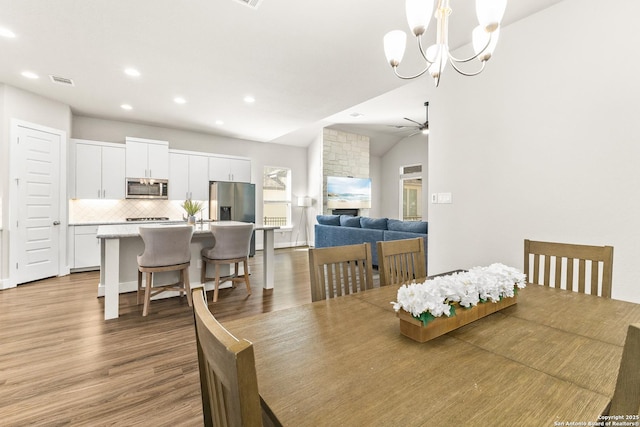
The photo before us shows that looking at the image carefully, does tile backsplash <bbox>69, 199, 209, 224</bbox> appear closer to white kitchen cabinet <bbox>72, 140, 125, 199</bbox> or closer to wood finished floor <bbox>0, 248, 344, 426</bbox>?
white kitchen cabinet <bbox>72, 140, 125, 199</bbox>

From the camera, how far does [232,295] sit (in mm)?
3668

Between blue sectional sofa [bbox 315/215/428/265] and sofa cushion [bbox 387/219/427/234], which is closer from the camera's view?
sofa cushion [bbox 387/219/427/234]

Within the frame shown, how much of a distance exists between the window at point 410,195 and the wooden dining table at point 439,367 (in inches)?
309

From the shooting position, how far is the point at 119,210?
218 inches

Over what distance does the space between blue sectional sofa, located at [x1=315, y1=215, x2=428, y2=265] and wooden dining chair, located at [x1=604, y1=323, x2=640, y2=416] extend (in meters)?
3.88

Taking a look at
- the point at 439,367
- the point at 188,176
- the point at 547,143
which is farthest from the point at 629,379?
the point at 188,176

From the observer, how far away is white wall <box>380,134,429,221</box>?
8.33 meters

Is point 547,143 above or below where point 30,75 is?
below

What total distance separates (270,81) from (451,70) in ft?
7.17

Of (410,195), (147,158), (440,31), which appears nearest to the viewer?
(440,31)

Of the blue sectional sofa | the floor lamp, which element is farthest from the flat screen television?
the blue sectional sofa

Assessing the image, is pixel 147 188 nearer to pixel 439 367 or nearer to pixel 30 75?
pixel 30 75

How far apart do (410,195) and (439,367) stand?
862 cm

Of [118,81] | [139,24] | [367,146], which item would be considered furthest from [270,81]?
[367,146]
